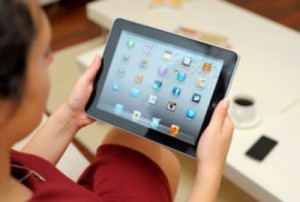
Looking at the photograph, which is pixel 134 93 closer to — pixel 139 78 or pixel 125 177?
pixel 139 78

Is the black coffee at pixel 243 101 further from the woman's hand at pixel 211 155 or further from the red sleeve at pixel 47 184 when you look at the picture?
the red sleeve at pixel 47 184

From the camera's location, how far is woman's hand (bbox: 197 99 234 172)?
96 cm

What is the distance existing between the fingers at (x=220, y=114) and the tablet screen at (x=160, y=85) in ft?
0.14

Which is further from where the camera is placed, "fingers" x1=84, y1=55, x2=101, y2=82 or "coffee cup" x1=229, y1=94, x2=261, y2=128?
"coffee cup" x1=229, y1=94, x2=261, y2=128

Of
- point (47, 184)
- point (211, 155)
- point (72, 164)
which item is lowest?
point (72, 164)

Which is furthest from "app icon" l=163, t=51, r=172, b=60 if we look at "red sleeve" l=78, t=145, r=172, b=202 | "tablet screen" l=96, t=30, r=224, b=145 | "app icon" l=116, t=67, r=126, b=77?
"red sleeve" l=78, t=145, r=172, b=202

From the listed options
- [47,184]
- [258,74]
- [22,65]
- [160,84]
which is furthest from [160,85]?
[258,74]

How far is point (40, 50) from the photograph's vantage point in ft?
2.18

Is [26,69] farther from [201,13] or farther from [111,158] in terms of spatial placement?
[201,13]

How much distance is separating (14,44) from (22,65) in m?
0.04

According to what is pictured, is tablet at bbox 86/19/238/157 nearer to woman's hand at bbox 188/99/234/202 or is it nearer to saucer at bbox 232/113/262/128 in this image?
woman's hand at bbox 188/99/234/202

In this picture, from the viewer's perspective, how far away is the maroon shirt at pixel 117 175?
918 mm

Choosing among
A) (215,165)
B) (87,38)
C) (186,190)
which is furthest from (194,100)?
(87,38)

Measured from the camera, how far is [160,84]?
1080 millimetres
